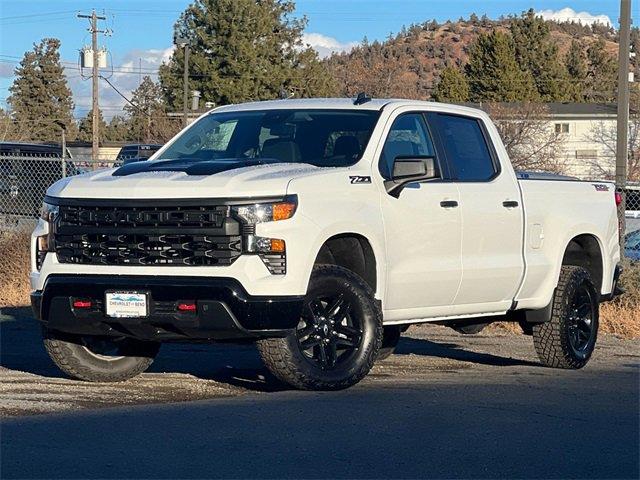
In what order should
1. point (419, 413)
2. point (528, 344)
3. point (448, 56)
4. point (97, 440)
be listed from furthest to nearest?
point (448, 56), point (528, 344), point (419, 413), point (97, 440)

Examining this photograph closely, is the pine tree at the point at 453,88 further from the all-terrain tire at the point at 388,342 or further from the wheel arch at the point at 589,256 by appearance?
the all-terrain tire at the point at 388,342

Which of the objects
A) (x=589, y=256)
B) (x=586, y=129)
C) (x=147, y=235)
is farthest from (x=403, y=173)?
(x=586, y=129)

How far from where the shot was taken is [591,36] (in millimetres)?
158875

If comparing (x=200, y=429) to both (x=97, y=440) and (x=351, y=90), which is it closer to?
(x=97, y=440)

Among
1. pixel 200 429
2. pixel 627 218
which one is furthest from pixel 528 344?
pixel 627 218

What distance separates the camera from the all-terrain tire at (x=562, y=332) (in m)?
10.4

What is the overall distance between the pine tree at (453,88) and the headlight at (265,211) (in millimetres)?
58801

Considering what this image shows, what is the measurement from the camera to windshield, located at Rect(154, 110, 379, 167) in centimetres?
918

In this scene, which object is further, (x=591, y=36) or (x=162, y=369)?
(x=591, y=36)

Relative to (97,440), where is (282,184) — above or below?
above

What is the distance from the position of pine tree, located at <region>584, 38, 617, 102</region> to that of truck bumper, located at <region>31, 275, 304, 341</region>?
74.3m

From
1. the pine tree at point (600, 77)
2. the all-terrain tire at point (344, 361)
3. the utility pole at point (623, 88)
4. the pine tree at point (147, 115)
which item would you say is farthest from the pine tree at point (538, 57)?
the all-terrain tire at point (344, 361)

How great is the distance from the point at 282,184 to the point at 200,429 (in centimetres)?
178

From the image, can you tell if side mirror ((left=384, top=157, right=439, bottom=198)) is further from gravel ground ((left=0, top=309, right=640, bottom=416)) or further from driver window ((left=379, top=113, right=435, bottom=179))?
gravel ground ((left=0, top=309, right=640, bottom=416))
